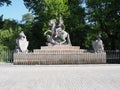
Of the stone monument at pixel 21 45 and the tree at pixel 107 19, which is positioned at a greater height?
the tree at pixel 107 19

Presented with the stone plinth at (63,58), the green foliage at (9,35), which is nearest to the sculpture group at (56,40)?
the stone plinth at (63,58)

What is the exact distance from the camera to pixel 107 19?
49.2 meters

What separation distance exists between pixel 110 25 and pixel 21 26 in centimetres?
2072

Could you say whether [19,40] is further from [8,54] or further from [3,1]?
[3,1]

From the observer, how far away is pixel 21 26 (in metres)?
64.5

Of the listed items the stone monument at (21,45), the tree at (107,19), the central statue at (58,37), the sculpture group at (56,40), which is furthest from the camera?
the tree at (107,19)

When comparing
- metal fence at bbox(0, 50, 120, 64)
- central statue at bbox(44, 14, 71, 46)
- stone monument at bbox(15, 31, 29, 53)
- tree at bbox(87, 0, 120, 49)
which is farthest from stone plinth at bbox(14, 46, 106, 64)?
tree at bbox(87, 0, 120, 49)

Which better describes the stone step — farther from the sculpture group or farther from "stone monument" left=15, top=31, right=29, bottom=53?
"stone monument" left=15, top=31, right=29, bottom=53

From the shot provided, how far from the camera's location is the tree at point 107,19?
4844 centimetres

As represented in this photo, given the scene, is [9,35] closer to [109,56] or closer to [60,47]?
[60,47]

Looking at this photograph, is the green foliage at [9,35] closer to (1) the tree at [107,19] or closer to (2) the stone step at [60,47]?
(1) the tree at [107,19]

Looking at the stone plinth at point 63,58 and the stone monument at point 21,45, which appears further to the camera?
the stone monument at point 21,45

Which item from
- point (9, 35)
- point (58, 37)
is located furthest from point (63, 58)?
point (9, 35)

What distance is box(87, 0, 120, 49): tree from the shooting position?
48438 millimetres
